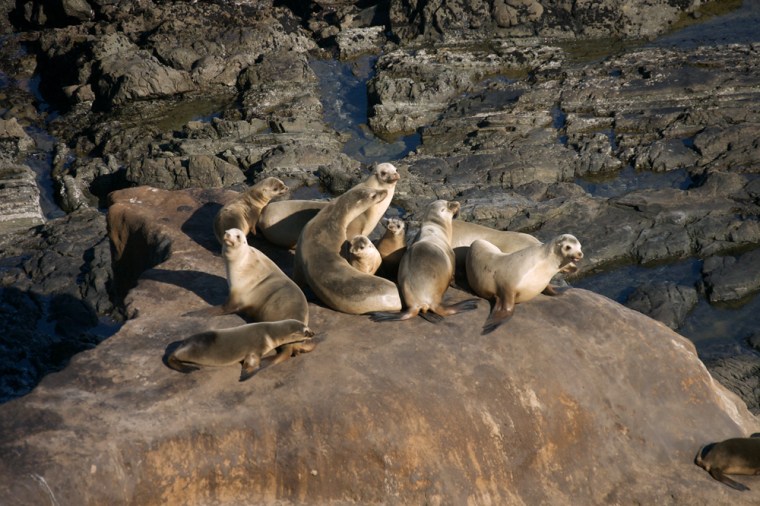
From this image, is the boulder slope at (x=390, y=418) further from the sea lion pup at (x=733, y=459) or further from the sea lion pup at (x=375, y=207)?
the sea lion pup at (x=375, y=207)

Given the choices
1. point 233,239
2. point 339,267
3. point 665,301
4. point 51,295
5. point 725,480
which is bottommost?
point 665,301

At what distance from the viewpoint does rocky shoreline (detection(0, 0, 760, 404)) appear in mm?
14898

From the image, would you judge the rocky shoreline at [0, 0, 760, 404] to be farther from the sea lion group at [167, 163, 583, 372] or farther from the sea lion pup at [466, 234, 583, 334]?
the sea lion group at [167, 163, 583, 372]

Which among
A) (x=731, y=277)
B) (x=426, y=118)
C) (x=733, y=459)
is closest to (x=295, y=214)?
(x=733, y=459)

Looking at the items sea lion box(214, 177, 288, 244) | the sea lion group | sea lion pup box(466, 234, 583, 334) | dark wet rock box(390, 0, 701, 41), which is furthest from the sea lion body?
dark wet rock box(390, 0, 701, 41)

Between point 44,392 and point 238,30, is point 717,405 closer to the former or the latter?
point 44,392

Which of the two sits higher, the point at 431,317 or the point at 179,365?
the point at 179,365

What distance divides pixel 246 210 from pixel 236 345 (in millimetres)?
3054

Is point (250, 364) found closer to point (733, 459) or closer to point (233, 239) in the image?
point (233, 239)

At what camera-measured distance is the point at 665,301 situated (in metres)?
13.3

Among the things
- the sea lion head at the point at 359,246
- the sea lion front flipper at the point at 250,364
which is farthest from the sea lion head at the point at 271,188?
the sea lion front flipper at the point at 250,364

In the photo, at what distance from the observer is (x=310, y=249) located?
7.44m

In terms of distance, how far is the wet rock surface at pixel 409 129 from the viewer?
1423 centimetres

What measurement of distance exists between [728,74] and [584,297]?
14.0m
